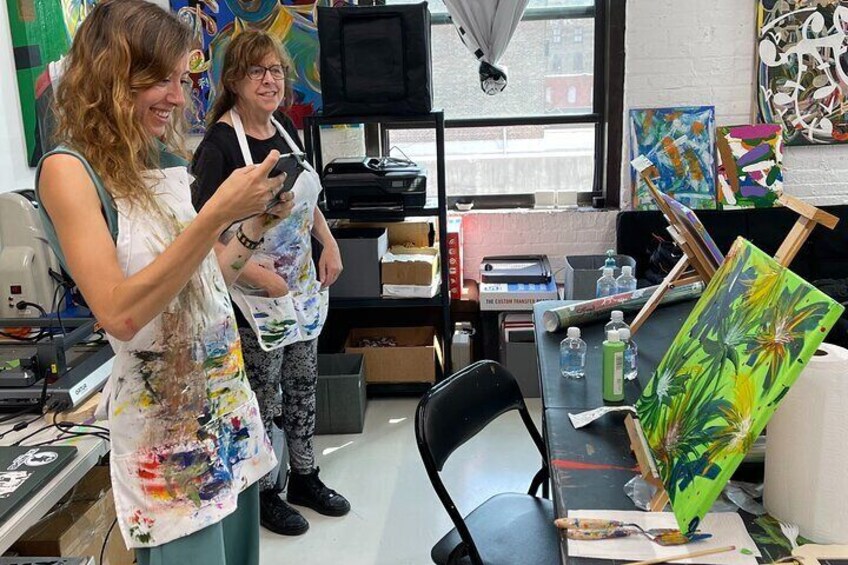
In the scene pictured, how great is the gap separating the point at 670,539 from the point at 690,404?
0.23 meters

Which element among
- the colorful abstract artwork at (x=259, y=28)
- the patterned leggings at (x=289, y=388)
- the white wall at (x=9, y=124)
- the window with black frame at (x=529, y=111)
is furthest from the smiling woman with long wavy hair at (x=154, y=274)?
the window with black frame at (x=529, y=111)

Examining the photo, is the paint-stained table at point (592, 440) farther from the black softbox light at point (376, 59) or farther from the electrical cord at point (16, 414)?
the black softbox light at point (376, 59)

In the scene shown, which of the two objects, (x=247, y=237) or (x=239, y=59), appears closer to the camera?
(x=247, y=237)

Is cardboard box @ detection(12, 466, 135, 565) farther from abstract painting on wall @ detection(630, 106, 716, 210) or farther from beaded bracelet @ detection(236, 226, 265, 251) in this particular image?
abstract painting on wall @ detection(630, 106, 716, 210)

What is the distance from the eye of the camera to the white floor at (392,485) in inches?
104

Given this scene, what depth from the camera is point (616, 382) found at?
1.83 metres

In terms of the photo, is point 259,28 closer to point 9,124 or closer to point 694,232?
point 9,124

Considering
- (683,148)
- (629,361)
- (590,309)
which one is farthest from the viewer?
(683,148)

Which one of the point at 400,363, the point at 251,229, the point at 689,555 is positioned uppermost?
the point at 251,229

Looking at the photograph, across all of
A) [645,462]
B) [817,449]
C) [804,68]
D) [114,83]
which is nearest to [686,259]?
[645,462]

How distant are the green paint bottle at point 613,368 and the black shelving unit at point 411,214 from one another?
1.81 metres

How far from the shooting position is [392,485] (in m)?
3.04

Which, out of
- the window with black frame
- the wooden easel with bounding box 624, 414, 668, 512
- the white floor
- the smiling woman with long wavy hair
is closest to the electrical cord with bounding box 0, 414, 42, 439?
the smiling woman with long wavy hair

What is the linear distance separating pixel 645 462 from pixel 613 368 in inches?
14.6
